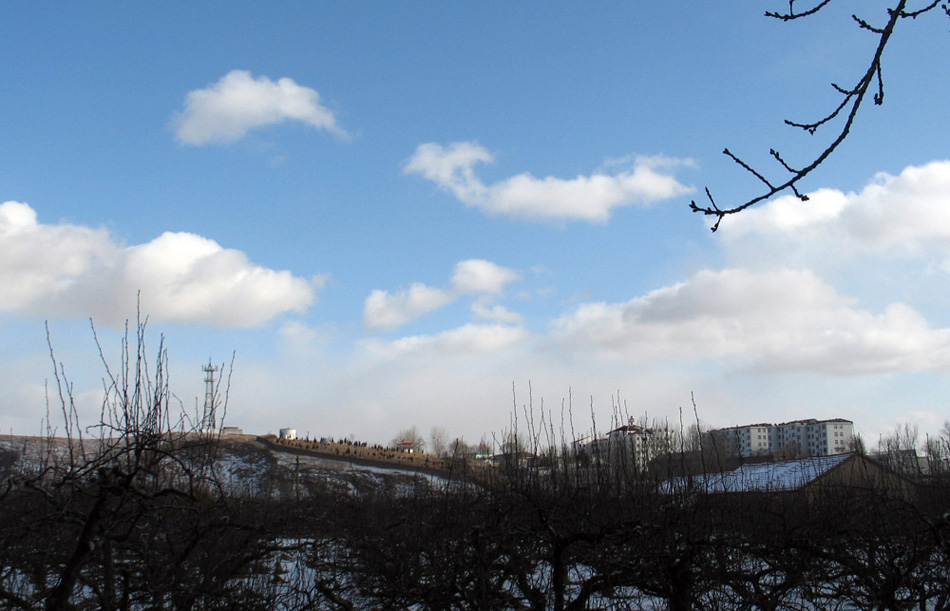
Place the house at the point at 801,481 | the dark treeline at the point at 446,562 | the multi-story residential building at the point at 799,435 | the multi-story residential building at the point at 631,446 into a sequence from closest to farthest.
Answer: the dark treeline at the point at 446,562, the house at the point at 801,481, the multi-story residential building at the point at 631,446, the multi-story residential building at the point at 799,435

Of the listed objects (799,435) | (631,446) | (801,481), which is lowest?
(799,435)

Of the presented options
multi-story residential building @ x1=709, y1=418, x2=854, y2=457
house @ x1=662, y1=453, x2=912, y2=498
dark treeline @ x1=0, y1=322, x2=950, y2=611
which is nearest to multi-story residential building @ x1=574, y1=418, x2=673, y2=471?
house @ x1=662, y1=453, x2=912, y2=498

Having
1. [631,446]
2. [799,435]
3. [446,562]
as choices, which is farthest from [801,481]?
[799,435]

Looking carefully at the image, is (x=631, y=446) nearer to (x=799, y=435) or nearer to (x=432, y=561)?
(x=432, y=561)

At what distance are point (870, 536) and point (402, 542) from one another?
3998 mm

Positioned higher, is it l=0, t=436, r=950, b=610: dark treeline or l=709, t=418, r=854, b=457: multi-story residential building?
l=0, t=436, r=950, b=610: dark treeline

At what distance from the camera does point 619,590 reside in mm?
5676

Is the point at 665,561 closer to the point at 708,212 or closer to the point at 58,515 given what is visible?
the point at 708,212

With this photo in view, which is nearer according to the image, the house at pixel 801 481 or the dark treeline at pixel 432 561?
the dark treeline at pixel 432 561

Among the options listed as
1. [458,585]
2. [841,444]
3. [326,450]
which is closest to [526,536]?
[458,585]

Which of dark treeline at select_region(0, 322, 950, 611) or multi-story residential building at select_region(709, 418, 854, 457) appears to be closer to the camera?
dark treeline at select_region(0, 322, 950, 611)

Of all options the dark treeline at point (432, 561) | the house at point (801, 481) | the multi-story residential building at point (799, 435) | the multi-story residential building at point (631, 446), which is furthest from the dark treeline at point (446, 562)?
the multi-story residential building at point (799, 435)

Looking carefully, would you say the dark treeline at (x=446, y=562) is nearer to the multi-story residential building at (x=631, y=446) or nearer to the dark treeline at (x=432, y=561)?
the dark treeline at (x=432, y=561)

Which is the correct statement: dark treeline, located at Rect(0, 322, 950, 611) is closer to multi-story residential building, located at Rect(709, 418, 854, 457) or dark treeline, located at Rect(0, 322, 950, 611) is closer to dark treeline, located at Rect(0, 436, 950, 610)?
dark treeline, located at Rect(0, 436, 950, 610)
